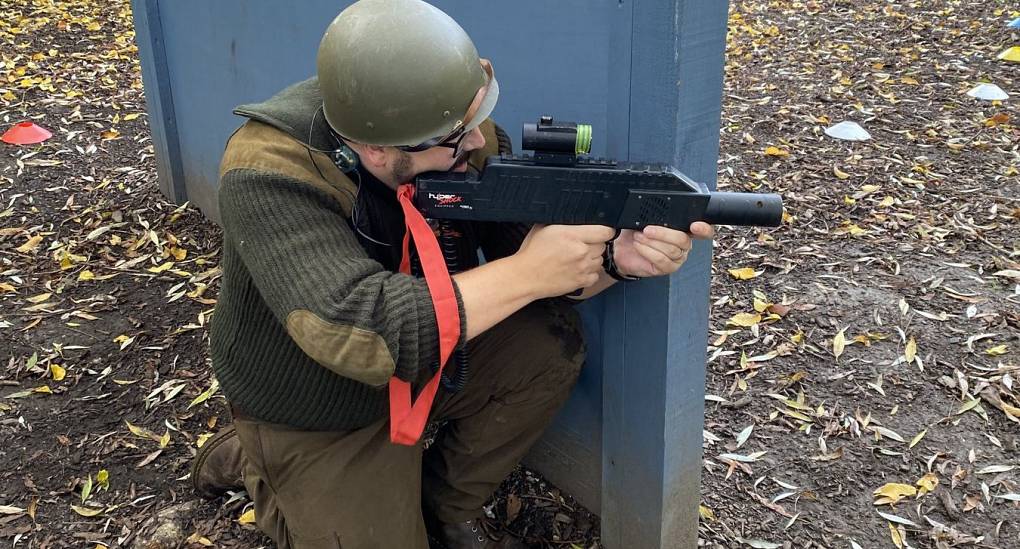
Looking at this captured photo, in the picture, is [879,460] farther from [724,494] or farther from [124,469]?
[124,469]

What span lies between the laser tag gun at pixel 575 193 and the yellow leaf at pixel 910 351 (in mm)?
1862

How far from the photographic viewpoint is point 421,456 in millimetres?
2578

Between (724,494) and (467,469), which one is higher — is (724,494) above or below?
below

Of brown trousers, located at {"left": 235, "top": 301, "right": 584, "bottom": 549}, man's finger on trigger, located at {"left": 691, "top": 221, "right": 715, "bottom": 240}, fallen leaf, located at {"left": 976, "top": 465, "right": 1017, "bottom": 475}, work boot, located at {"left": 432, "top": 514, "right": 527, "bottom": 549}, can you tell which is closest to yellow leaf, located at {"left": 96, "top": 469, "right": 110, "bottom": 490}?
brown trousers, located at {"left": 235, "top": 301, "right": 584, "bottom": 549}

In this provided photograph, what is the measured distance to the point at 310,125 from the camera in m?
2.13

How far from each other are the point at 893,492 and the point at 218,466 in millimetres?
2179

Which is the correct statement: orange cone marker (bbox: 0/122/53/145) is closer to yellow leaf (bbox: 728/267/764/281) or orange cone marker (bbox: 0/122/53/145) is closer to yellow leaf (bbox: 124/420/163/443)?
yellow leaf (bbox: 124/420/163/443)

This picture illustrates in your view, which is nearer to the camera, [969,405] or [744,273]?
[969,405]

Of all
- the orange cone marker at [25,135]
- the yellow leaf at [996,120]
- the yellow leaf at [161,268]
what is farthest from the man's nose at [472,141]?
the orange cone marker at [25,135]

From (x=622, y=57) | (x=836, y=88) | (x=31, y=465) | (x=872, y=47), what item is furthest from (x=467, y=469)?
(x=872, y=47)

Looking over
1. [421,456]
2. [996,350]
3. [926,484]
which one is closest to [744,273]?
[996,350]

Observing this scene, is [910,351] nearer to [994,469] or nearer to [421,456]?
[994,469]

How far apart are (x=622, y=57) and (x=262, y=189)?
34.7 inches

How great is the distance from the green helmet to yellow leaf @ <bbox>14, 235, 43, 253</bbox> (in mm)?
3423
